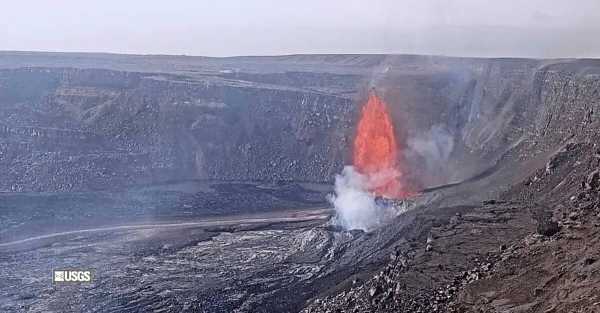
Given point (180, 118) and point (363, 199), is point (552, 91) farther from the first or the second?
point (180, 118)

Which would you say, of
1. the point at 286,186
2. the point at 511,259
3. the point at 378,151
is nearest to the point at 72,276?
the point at 511,259

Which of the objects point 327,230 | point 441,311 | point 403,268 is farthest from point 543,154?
point 441,311

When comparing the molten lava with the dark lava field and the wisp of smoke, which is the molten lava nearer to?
the dark lava field

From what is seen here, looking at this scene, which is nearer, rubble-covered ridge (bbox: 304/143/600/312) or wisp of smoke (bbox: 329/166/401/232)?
rubble-covered ridge (bbox: 304/143/600/312)

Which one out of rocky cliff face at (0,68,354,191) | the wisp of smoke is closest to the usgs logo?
the wisp of smoke

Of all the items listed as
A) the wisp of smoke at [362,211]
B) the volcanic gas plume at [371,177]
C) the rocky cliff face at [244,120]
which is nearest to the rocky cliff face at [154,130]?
the rocky cliff face at [244,120]

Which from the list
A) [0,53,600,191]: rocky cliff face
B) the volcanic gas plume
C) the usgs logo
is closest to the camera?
the usgs logo
